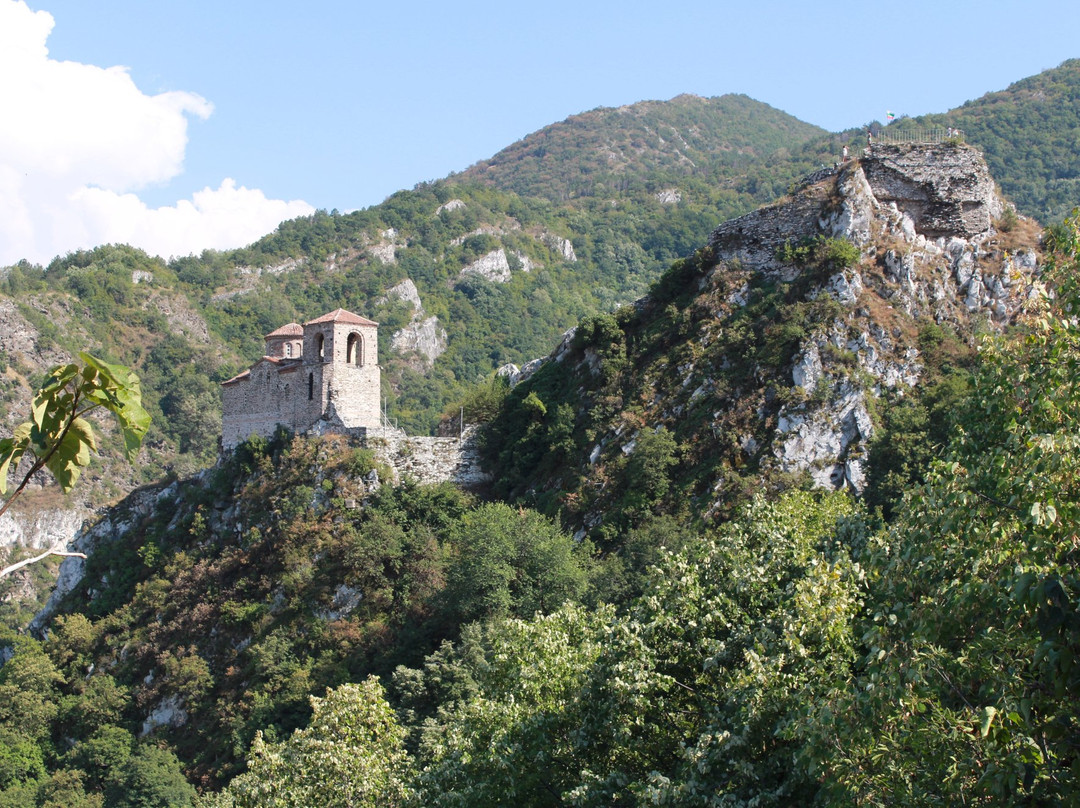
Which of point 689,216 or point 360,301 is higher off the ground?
point 689,216

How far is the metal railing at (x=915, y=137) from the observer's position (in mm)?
40000

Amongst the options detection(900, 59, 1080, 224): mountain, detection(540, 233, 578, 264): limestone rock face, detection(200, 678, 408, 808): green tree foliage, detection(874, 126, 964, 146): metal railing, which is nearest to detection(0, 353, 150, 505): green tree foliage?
detection(200, 678, 408, 808): green tree foliage

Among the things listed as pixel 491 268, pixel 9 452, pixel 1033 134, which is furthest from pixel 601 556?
pixel 491 268

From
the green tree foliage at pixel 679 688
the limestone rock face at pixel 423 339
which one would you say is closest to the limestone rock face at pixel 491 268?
the limestone rock face at pixel 423 339

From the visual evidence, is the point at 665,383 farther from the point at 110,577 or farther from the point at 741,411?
the point at 110,577

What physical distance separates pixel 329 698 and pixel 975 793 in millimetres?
16269

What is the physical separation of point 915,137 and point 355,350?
75.0 feet

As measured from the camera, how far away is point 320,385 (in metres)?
41.0

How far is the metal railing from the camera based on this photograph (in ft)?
131

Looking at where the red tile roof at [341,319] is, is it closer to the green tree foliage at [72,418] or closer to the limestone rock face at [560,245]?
the green tree foliage at [72,418]

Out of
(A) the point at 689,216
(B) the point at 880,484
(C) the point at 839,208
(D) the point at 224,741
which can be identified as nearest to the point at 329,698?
(D) the point at 224,741

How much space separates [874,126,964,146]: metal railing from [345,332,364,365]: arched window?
20042 millimetres

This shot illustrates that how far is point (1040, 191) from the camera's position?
84.6 metres

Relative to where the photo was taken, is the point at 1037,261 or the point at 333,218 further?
the point at 333,218
